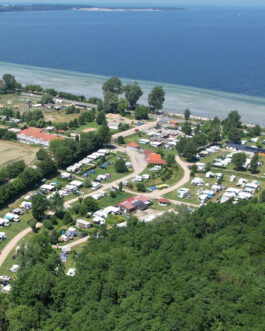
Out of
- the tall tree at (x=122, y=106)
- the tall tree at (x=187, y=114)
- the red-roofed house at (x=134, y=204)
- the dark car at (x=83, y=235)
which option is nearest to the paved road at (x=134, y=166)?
the red-roofed house at (x=134, y=204)

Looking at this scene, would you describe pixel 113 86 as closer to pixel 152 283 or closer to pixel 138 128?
pixel 138 128

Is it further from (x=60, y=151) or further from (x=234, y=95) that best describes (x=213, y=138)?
(x=234, y=95)

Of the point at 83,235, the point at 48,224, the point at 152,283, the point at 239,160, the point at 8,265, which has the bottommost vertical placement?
the point at 8,265

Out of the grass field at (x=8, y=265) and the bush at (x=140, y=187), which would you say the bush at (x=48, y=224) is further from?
the bush at (x=140, y=187)

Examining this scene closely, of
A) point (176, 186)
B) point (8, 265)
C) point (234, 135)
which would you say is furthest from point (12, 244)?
point (234, 135)

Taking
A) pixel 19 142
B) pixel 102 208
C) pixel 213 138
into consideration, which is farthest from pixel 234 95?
pixel 102 208

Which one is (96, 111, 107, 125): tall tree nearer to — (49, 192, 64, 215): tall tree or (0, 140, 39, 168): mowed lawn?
(0, 140, 39, 168): mowed lawn
